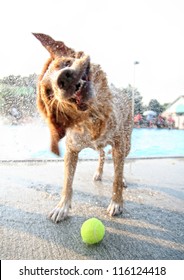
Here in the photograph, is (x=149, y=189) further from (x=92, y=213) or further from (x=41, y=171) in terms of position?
(x=41, y=171)

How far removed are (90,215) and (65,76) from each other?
1.36 m

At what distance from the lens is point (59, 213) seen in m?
2.65

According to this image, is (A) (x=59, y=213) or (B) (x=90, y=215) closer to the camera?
(A) (x=59, y=213)

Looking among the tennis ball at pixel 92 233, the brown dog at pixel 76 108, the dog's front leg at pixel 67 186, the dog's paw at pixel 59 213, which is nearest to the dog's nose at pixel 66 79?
the brown dog at pixel 76 108

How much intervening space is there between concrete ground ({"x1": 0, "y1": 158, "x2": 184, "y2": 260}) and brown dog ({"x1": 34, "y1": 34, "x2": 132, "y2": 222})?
19 centimetres

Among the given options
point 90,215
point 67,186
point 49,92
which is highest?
point 49,92

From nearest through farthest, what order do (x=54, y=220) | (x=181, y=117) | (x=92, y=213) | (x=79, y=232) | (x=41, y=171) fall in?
(x=79, y=232) < (x=54, y=220) < (x=92, y=213) < (x=41, y=171) < (x=181, y=117)

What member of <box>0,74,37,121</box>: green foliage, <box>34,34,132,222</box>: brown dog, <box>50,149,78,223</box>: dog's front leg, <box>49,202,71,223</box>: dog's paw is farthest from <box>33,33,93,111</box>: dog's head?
<box>0,74,37,121</box>: green foliage

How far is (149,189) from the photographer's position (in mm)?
3691

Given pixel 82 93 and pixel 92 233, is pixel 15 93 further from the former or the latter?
pixel 92 233

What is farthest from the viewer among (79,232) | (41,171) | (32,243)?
(41,171)

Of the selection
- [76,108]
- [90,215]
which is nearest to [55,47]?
[76,108]
